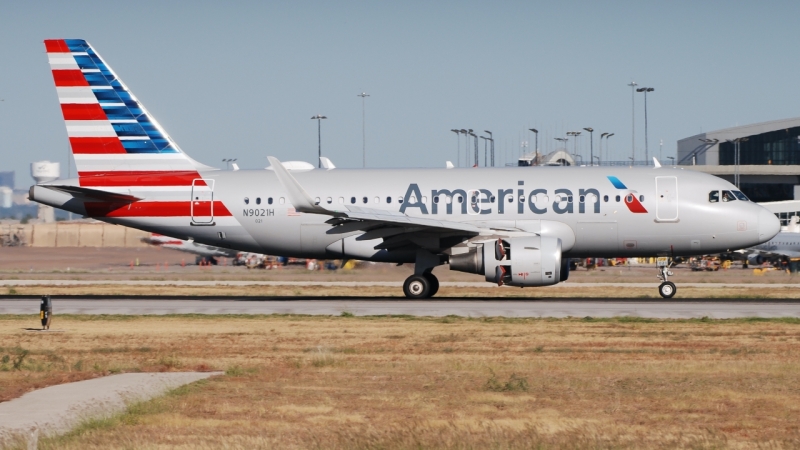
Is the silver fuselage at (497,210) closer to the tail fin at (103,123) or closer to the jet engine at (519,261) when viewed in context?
the jet engine at (519,261)

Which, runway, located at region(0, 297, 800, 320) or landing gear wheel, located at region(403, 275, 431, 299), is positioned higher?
landing gear wheel, located at region(403, 275, 431, 299)

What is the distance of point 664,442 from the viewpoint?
12391mm

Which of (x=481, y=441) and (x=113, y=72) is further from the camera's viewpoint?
(x=113, y=72)

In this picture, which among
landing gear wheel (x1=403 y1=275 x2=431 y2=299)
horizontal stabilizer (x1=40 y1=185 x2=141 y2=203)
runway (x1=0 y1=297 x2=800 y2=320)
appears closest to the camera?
runway (x1=0 y1=297 x2=800 y2=320)

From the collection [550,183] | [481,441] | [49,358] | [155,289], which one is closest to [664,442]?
[481,441]

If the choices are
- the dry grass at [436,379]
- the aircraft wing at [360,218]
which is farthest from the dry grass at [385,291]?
the dry grass at [436,379]

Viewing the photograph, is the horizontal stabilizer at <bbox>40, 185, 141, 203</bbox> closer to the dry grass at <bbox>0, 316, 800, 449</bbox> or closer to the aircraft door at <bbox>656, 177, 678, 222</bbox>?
the dry grass at <bbox>0, 316, 800, 449</bbox>

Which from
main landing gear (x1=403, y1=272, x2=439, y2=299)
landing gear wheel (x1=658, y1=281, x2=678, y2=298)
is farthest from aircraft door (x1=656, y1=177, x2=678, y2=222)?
main landing gear (x1=403, y1=272, x2=439, y2=299)

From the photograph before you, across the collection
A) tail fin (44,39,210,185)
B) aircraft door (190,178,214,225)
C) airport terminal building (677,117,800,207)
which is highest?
airport terminal building (677,117,800,207)

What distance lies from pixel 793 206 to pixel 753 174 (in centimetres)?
848

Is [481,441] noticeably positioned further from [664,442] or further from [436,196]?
[436,196]

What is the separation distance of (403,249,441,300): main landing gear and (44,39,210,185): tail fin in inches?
363

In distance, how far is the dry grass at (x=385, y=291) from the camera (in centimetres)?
4222

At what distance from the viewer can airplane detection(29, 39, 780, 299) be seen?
3534 centimetres
